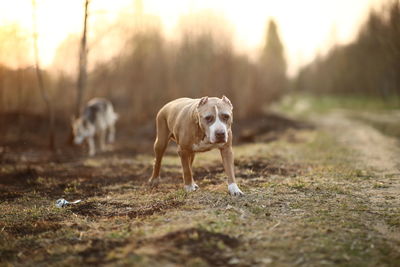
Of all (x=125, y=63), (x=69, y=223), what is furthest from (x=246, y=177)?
(x=125, y=63)

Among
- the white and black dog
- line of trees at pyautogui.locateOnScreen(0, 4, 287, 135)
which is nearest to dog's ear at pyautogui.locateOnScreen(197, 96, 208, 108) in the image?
the white and black dog

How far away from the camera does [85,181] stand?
984cm

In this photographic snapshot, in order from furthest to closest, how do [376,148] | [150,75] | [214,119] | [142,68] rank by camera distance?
[150,75]
[142,68]
[376,148]
[214,119]

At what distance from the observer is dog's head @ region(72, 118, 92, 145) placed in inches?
643

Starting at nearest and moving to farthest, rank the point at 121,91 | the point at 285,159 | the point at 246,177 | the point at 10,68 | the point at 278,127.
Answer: the point at 246,177
the point at 285,159
the point at 10,68
the point at 278,127
the point at 121,91

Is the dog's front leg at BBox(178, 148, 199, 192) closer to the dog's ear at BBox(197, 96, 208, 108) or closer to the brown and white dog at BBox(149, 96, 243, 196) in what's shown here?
the brown and white dog at BBox(149, 96, 243, 196)

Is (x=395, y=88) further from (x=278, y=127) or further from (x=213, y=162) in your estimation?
(x=213, y=162)

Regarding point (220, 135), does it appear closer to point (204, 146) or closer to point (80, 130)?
point (204, 146)

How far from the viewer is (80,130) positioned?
16328mm

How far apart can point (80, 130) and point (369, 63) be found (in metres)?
36.3

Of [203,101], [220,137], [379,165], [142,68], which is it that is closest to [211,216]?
[220,137]

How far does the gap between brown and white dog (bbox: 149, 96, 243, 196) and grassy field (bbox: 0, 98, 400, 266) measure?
1.54ft

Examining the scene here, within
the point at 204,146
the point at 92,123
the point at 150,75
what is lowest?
the point at 92,123

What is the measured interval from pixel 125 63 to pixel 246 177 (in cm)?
1551
